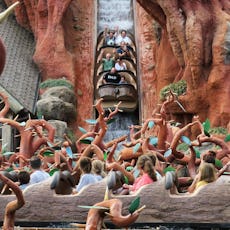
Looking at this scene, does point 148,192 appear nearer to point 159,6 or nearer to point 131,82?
point 159,6

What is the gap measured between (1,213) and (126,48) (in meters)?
12.4

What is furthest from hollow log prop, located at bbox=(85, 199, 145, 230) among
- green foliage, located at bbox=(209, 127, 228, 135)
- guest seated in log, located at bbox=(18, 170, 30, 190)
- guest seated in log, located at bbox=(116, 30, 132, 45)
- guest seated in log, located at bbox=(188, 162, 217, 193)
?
guest seated in log, located at bbox=(116, 30, 132, 45)

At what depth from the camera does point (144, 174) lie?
19.5 feet

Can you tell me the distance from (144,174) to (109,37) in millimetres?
13041

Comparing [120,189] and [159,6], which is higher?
[159,6]

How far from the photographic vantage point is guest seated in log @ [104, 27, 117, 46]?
1846 centimetres

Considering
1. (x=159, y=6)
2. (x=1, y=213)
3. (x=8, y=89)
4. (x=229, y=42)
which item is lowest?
(x=1, y=213)

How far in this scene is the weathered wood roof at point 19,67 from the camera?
16203 millimetres

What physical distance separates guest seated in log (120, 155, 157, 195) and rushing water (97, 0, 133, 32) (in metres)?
13.6

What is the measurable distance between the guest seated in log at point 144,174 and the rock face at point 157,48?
293 inches

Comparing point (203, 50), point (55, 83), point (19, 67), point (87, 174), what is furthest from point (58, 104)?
point (87, 174)

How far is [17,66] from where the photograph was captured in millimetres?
17375

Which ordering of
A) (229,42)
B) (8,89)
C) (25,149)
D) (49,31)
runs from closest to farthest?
(25,149)
(229,42)
(8,89)
(49,31)

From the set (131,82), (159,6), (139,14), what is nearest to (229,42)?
(159,6)
